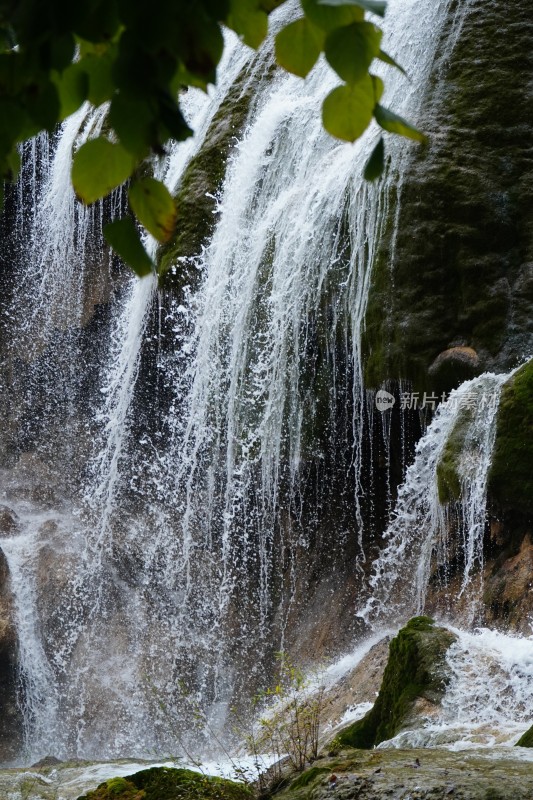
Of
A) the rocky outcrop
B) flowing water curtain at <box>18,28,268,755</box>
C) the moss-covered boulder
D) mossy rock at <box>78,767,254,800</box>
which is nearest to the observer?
the rocky outcrop

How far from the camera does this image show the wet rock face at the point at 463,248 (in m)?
8.92

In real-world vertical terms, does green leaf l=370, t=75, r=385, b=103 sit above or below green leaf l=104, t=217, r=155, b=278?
above

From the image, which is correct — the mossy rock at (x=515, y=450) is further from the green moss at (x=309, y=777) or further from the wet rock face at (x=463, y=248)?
the green moss at (x=309, y=777)

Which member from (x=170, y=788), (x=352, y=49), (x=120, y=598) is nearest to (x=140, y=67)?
(x=352, y=49)

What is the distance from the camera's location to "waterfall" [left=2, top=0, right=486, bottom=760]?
32.2 feet

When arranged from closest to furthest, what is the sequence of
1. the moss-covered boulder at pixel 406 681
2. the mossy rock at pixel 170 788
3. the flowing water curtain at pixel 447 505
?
the mossy rock at pixel 170 788 → the moss-covered boulder at pixel 406 681 → the flowing water curtain at pixel 447 505

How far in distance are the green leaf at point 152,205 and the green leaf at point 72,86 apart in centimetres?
16

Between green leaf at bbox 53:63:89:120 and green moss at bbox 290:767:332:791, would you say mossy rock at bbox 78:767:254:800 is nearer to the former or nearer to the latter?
green moss at bbox 290:767:332:791

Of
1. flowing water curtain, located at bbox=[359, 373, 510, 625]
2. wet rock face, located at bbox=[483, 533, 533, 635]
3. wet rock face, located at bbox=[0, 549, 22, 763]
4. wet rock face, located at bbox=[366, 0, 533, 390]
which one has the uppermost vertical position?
wet rock face, located at bbox=[366, 0, 533, 390]

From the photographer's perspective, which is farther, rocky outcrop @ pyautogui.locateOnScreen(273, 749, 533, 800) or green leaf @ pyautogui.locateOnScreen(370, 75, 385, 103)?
rocky outcrop @ pyautogui.locateOnScreen(273, 749, 533, 800)


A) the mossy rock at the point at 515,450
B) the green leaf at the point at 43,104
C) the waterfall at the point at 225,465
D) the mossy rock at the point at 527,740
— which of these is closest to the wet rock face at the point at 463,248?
the waterfall at the point at 225,465

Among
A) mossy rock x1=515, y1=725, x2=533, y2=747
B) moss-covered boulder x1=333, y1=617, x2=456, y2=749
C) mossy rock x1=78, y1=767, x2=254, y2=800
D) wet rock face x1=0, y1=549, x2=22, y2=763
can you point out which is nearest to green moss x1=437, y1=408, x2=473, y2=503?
moss-covered boulder x1=333, y1=617, x2=456, y2=749

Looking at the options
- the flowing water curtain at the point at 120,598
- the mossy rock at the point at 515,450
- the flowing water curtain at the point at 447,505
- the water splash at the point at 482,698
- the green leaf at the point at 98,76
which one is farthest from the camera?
the flowing water curtain at the point at 120,598

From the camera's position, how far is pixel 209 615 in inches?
413
